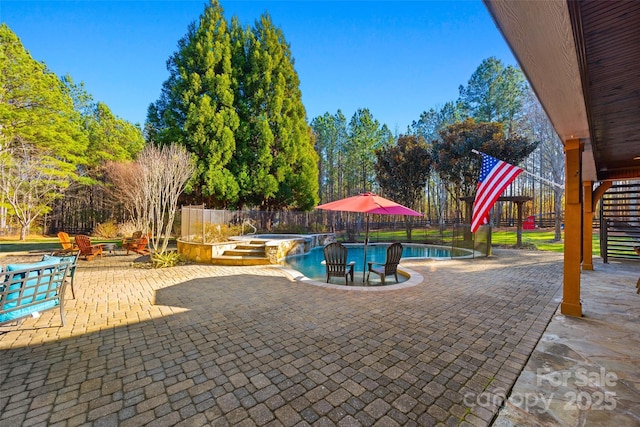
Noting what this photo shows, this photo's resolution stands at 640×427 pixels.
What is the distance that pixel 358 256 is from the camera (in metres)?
12.5

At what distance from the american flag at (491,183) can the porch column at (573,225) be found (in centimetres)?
146

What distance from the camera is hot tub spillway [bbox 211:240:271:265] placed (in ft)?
28.4

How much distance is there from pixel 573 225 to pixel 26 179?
23.7m

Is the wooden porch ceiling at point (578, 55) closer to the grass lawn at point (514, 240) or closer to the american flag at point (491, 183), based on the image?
the american flag at point (491, 183)

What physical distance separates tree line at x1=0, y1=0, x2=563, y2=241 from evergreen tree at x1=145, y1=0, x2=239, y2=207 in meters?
0.07

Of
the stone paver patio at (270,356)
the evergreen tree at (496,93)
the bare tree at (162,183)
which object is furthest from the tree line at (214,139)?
the stone paver patio at (270,356)

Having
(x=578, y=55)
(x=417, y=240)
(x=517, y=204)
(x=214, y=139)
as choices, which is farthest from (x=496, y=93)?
(x=578, y=55)

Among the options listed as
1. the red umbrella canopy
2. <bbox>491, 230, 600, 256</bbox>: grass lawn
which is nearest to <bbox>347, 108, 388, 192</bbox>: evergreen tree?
<bbox>491, 230, 600, 256</bbox>: grass lawn

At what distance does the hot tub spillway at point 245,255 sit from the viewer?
8648 mm

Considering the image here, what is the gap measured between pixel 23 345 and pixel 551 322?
7244 millimetres

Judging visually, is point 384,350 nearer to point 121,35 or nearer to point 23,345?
point 23,345

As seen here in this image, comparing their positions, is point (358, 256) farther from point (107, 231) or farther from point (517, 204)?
point (107, 231)

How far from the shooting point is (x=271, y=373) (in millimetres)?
2658

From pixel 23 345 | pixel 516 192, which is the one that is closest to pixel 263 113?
pixel 23 345
